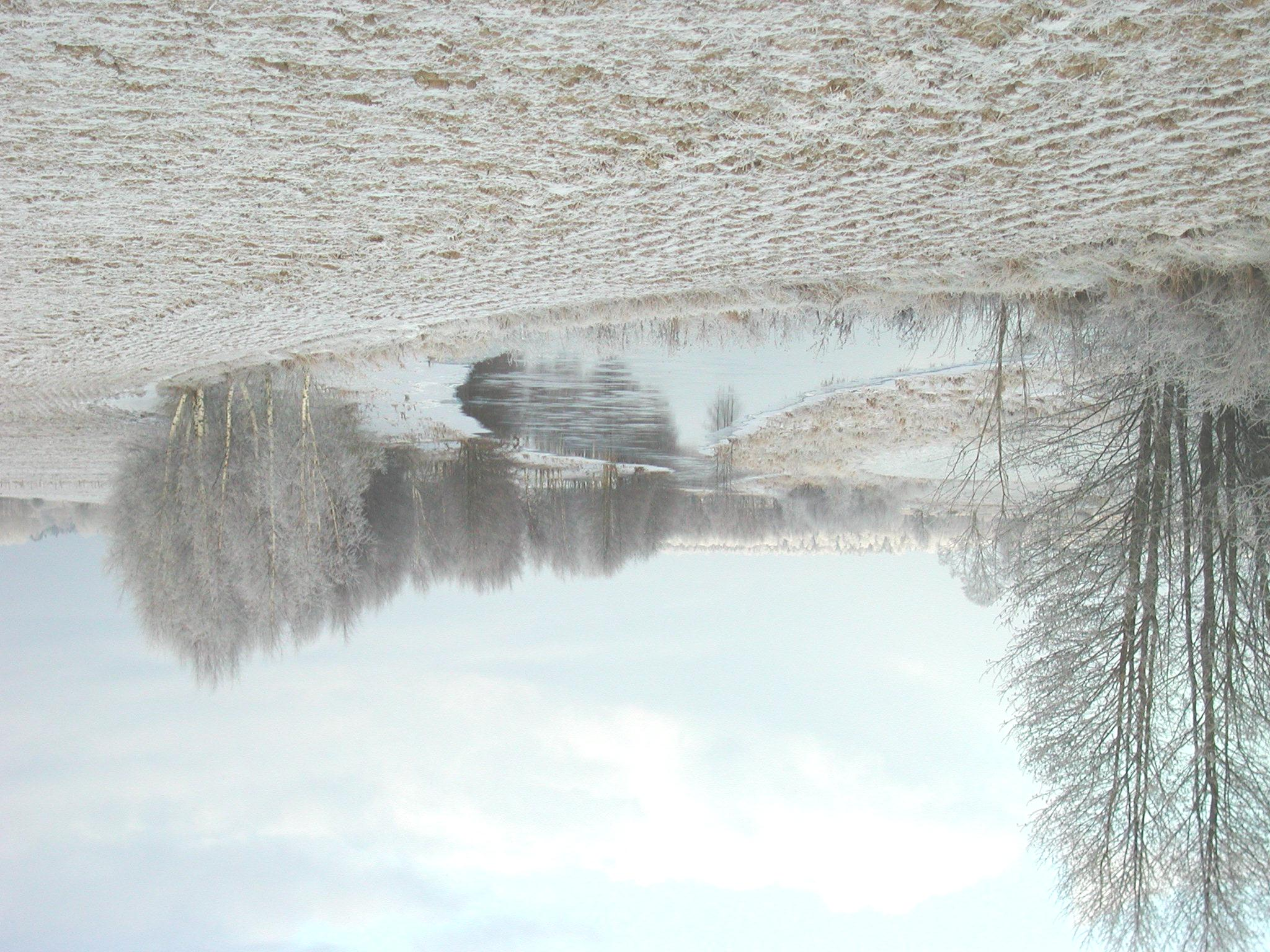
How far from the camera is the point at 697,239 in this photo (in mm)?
5789

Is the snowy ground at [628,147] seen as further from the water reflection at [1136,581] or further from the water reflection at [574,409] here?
the water reflection at [574,409]

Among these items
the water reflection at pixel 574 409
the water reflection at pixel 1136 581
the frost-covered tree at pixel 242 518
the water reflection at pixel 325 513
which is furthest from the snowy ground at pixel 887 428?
the frost-covered tree at pixel 242 518

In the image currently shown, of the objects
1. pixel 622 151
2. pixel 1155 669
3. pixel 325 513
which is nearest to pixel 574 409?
pixel 325 513

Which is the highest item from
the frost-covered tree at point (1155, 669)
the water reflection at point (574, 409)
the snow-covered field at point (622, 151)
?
the snow-covered field at point (622, 151)

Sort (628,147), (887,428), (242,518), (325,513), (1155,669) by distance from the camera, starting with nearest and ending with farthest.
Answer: (628,147), (1155,669), (887,428), (242,518), (325,513)

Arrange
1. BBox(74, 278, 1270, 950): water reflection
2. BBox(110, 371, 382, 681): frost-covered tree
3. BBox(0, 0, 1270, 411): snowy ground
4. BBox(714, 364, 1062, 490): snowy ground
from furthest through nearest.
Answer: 1. BBox(110, 371, 382, 681): frost-covered tree
2. BBox(714, 364, 1062, 490): snowy ground
3. BBox(74, 278, 1270, 950): water reflection
4. BBox(0, 0, 1270, 411): snowy ground

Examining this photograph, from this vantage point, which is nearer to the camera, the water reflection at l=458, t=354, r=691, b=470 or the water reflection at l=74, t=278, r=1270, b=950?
the water reflection at l=74, t=278, r=1270, b=950

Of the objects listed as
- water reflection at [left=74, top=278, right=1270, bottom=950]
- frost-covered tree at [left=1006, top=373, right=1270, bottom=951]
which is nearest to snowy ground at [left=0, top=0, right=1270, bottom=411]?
water reflection at [left=74, top=278, right=1270, bottom=950]

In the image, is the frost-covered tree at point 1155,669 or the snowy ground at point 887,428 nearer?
the frost-covered tree at point 1155,669

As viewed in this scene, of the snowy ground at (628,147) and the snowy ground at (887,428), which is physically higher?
the snowy ground at (628,147)

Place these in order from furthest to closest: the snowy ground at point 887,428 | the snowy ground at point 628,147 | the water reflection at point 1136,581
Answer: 1. the snowy ground at point 887,428
2. the water reflection at point 1136,581
3. the snowy ground at point 628,147

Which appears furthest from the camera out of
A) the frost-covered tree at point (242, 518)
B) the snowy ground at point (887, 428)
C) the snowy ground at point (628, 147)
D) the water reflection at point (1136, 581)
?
the frost-covered tree at point (242, 518)

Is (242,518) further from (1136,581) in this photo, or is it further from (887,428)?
(1136,581)

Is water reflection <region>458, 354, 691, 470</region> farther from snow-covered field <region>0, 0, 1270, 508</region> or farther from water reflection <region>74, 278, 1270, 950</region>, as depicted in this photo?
snow-covered field <region>0, 0, 1270, 508</region>
